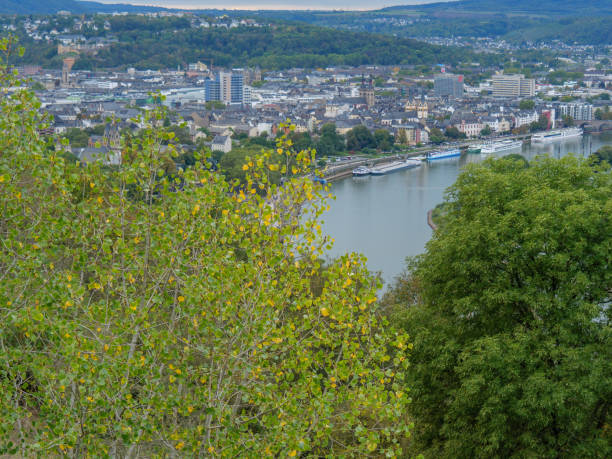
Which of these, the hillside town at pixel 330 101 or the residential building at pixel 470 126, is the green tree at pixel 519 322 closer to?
the hillside town at pixel 330 101

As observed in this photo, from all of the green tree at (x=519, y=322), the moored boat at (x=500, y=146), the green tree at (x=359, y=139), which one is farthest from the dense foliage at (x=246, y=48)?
the green tree at (x=519, y=322)

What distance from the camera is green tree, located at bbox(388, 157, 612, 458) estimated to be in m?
2.66

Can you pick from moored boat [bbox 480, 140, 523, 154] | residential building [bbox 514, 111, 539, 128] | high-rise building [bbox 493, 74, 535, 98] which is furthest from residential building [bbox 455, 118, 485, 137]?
high-rise building [bbox 493, 74, 535, 98]

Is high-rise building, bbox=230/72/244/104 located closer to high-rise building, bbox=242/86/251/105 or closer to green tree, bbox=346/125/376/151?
high-rise building, bbox=242/86/251/105

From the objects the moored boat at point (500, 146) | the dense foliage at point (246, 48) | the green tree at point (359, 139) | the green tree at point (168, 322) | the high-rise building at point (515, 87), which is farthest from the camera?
the dense foliage at point (246, 48)

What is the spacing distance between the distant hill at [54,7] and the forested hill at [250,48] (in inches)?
1133

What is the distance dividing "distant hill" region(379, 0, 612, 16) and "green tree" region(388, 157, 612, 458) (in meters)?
76.9

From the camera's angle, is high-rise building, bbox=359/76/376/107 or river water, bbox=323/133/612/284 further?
high-rise building, bbox=359/76/376/107

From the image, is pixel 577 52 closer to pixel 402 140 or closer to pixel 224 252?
pixel 402 140

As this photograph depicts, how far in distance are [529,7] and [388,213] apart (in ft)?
245

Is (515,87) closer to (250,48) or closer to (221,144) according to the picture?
(250,48)

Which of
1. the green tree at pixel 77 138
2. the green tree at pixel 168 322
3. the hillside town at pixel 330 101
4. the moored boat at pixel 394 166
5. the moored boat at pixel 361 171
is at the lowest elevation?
the moored boat at pixel 394 166

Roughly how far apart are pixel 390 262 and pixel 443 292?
5.93 metres

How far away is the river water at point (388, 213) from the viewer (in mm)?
9670
